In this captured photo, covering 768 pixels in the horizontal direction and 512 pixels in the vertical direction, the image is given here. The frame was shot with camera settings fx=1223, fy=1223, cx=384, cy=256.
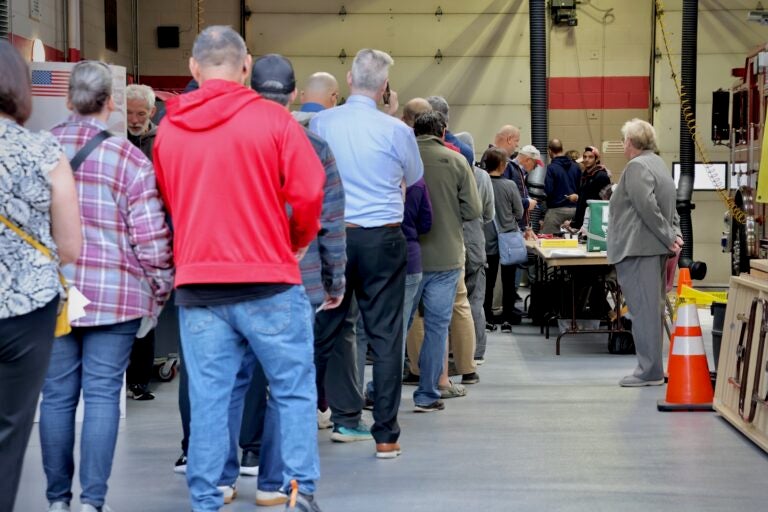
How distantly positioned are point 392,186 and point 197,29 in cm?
1136

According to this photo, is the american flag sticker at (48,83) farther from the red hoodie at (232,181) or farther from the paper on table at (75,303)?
the paper on table at (75,303)

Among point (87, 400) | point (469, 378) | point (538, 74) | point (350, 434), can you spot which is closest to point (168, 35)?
point (538, 74)

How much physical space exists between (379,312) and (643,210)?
8.29 ft

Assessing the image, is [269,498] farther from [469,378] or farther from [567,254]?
[567,254]

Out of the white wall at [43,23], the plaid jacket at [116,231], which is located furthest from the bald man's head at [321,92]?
the white wall at [43,23]

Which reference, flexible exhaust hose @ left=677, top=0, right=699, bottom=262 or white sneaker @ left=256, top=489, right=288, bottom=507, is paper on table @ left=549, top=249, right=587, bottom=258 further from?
flexible exhaust hose @ left=677, top=0, right=699, bottom=262

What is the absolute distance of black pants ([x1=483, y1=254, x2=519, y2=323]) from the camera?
10562mm

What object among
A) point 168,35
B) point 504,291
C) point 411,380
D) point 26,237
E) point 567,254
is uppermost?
point 168,35

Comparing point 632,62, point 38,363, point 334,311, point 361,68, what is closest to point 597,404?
point 334,311

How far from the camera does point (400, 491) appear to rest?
4.79 m

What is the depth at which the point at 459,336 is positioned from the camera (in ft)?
24.4

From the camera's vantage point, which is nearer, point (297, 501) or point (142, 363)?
point (297, 501)

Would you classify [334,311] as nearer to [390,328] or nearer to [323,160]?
[390,328]

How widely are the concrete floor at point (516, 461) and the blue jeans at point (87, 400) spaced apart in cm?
56
